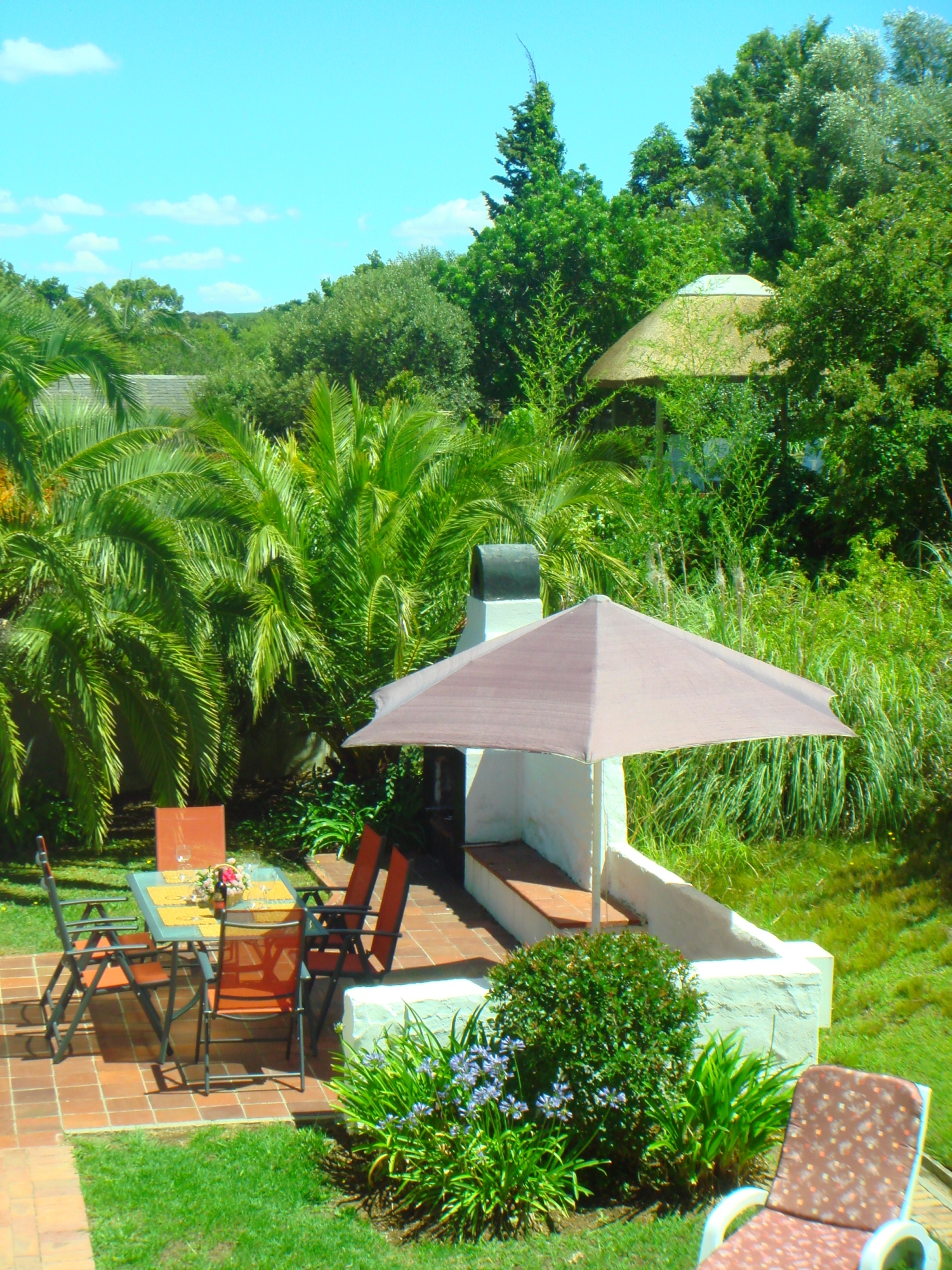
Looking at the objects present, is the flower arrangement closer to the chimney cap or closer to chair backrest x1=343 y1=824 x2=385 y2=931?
chair backrest x1=343 y1=824 x2=385 y2=931

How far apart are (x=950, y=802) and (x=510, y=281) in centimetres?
2764

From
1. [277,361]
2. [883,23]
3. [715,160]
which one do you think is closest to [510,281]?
[277,361]

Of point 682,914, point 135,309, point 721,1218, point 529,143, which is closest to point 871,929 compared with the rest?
point 682,914

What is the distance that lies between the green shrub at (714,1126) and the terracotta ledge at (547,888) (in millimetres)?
1887

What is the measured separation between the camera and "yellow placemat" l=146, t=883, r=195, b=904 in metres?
6.47

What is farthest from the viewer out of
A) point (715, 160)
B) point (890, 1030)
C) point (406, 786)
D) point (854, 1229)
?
point (715, 160)

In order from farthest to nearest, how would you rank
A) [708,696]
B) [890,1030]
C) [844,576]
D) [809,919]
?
[844,576]
[809,919]
[890,1030]
[708,696]

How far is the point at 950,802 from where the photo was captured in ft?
24.6

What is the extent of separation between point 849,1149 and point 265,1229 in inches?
82.7

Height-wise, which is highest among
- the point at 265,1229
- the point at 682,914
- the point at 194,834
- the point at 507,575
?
the point at 507,575

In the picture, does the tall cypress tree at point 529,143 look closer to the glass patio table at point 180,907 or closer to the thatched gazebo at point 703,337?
the thatched gazebo at point 703,337

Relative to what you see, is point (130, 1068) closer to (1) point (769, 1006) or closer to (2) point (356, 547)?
(1) point (769, 1006)

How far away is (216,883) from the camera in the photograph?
6320mm

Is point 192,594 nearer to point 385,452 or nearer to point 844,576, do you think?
point 385,452
